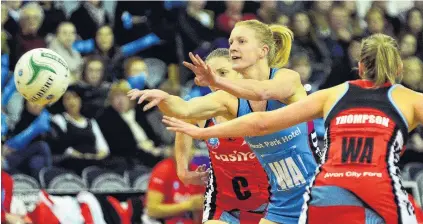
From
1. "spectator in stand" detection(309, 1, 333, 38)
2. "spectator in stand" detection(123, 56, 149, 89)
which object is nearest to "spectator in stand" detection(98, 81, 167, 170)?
"spectator in stand" detection(123, 56, 149, 89)

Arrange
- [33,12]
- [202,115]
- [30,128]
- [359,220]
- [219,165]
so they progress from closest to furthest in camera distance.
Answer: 1. [359,220]
2. [202,115]
3. [219,165]
4. [30,128]
5. [33,12]

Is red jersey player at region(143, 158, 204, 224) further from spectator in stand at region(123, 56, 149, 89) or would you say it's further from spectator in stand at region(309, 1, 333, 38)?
spectator in stand at region(309, 1, 333, 38)

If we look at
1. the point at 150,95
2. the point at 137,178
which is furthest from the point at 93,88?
the point at 150,95

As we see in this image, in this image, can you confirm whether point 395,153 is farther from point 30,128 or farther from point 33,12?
point 33,12

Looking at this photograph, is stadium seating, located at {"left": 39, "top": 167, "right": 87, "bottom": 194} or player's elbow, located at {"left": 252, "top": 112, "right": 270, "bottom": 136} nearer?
player's elbow, located at {"left": 252, "top": 112, "right": 270, "bottom": 136}

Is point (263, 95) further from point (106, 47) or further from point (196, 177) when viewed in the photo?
point (106, 47)

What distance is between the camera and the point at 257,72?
7344 millimetres

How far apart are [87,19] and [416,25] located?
5277 mm

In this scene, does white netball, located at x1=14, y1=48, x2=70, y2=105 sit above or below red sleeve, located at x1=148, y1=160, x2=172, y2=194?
above

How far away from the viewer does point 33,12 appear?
12.9 meters

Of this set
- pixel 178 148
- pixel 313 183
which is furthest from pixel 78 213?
pixel 313 183

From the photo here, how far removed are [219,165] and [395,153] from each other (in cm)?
236

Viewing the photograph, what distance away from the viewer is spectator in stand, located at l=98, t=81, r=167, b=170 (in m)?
12.3

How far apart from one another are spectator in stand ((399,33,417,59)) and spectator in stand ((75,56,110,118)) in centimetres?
486
